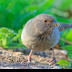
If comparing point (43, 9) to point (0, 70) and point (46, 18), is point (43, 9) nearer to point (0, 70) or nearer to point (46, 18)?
point (46, 18)

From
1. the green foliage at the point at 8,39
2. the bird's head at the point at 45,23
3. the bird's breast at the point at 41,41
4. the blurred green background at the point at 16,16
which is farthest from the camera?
the blurred green background at the point at 16,16

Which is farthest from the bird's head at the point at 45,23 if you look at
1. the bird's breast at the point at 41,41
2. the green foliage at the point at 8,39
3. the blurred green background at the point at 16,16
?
the blurred green background at the point at 16,16

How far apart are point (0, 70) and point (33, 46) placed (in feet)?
3.22

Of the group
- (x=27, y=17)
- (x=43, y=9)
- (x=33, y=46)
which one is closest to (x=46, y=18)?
(x=33, y=46)

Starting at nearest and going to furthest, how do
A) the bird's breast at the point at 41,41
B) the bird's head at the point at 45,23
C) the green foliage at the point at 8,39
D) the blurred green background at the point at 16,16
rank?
the bird's head at the point at 45,23 < the bird's breast at the point at 41,41 < the green foliage at the point at 8,39 < the blurred green background at the point at 16,16

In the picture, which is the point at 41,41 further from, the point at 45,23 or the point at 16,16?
the point at 16,16

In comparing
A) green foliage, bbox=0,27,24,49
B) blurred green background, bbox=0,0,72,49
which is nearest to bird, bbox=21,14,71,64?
green foliage, bbox=0,27,24,49

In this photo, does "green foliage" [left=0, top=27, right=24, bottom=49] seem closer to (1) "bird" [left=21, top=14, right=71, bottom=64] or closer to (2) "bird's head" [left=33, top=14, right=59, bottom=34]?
(1) "bird" [left=21, top=14, right=71, bottom=64]

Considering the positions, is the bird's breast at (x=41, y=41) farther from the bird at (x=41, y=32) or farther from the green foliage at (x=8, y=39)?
the green foliage at (x=8, y=39)

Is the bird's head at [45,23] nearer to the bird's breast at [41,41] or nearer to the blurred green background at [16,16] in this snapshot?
the bird's breast at [41,41]

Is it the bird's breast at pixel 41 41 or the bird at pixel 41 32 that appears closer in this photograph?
the bird at pixel 41 32

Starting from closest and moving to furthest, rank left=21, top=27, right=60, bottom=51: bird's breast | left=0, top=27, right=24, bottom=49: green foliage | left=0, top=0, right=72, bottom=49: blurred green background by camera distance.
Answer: left=21, top=27, right=60, bottom=51: bird's breast, left=0, top=27, right=24, bottom=49: green foliage, left=0, top=0, right=72, bottom=49: blurred green background

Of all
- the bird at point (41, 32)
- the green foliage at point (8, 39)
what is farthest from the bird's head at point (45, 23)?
the green foliage at point (8, 39)

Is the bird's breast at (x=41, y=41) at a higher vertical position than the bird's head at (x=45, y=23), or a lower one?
lower
